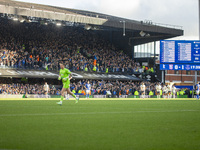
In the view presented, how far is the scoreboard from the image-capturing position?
45781 mm

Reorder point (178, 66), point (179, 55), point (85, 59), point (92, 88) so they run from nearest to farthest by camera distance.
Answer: point (179, 55) < point (178, 66) < point (92, 88) < point (85, 59)

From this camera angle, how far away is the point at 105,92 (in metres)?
48.1

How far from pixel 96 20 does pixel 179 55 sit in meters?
14.0

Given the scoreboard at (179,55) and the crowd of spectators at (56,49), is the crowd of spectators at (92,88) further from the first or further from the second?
the scoreboard at (179,55)

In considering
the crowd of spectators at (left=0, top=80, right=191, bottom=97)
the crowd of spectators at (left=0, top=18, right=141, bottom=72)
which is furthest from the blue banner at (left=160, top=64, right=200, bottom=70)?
the crowd of spectators at (left=0, top=18, right=141, bottom=72)

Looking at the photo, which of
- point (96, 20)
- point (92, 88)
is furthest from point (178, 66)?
point (96, 20)

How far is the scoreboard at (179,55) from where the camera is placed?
45781 mm

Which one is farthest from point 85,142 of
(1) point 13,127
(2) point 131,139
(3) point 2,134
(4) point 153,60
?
(4) point 153,60

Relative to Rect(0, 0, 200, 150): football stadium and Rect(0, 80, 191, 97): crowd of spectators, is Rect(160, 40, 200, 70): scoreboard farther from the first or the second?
Rect(0, 80, 191, 97): crowd of spectators

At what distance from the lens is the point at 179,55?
45.7 m

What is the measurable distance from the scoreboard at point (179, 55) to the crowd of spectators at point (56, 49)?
11055 millimetres

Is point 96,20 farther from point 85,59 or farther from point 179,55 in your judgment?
point 179,55

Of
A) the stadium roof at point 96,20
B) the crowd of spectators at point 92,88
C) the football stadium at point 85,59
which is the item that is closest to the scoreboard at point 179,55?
the football stadium at point 85,59

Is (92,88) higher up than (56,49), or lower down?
lower down
